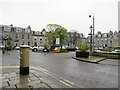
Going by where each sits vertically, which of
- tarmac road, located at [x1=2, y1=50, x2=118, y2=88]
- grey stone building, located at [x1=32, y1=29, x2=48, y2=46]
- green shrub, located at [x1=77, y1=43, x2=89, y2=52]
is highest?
grey stone building, located at [x1=32, y1=29, x2=48, y2=46]

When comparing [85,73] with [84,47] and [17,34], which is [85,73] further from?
[17,34]

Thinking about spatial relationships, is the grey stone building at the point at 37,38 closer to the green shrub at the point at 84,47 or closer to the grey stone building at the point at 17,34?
the grey stone building at the point at 17,34

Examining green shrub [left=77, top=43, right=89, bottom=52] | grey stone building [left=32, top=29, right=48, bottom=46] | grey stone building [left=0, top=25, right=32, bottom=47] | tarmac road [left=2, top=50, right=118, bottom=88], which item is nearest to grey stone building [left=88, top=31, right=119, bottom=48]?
grey stone building [left=32, top=29, right=48, bottom=46]

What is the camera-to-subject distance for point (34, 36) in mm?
44656

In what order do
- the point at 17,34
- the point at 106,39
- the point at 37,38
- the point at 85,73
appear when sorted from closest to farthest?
the point at 85,73 → the point at 17,34 → the point at 37,38 → the point at 106,39

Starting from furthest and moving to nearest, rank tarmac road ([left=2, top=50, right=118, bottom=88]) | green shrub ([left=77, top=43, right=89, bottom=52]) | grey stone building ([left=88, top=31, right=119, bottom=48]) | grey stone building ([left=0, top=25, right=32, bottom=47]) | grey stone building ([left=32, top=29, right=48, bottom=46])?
grey stone building ([left=88, top=31, right=119, bottom=48]), grey stone building ([left=32, top=29, right=48, bottom=46]), grey stone building ([left=0, top=25, right=32, bottom=47]), green shrub ([left=77, top=43, right=89, bottom=52]), tarmac road ([left=2, top=50, right=118, bottom=88])

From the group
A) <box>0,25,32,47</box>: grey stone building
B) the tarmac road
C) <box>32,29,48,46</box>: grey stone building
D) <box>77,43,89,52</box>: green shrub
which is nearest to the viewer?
the tarmac road

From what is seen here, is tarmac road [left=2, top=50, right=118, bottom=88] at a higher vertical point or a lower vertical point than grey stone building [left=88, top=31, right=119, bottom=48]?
lower

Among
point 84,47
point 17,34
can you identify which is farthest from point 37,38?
point 84,47

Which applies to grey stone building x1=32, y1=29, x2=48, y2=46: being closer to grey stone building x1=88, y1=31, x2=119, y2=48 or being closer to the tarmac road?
grey stone building x1=88, y1=31, x2=119, y2=48

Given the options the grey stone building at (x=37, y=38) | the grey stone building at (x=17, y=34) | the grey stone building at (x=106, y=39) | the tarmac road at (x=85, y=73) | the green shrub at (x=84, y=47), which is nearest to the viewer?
the tarmac road at (x=85, y=73)

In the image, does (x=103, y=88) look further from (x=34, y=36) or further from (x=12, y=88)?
(x=34, y=36)

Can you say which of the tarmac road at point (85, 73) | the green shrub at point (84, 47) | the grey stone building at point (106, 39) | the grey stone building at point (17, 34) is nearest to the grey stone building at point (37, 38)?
the grey stone building at point (17, 34)

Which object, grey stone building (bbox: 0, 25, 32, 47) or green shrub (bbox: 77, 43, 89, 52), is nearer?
green shrub (bbox: 77, 43, 89, 52)
